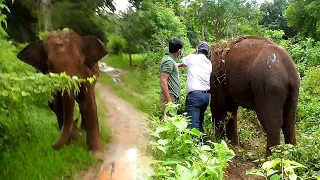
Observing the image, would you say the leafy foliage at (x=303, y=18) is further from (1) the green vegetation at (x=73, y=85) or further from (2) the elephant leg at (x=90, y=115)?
(2) the elephant leg at (x=90, y=115)

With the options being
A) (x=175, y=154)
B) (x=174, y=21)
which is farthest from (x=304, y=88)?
(x=175, y=154)

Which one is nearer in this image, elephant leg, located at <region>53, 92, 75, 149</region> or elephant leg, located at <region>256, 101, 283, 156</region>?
elephant leg, located at <region>53, 92, 75, 149</region>

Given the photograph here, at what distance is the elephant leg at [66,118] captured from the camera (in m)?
1.18

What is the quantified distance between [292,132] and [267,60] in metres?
0.41

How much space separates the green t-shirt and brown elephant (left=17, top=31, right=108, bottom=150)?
2.50 feet

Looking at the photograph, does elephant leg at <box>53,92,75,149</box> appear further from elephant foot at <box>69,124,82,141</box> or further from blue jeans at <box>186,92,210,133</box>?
blue jeans at <box>186,92,210,133</box>

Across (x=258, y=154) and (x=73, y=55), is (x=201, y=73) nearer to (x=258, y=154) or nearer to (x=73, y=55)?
(x=258, y=154)

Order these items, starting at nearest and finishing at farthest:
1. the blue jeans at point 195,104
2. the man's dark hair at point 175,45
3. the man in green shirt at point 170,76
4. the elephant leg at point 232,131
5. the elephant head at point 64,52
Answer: the elephant head at point 64,52
the man's dark hair at point 175,45
the man in green shirt at point 170,76
the blue jeans at point 195,104
the elephant leg at point 232,131

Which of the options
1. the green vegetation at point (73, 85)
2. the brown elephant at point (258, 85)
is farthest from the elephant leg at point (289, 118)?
the green vegetation at point (73, 85)

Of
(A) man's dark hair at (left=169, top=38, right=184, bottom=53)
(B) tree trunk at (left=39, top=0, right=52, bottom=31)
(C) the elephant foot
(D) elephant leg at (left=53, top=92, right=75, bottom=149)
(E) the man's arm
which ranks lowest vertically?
(E) the man's arm

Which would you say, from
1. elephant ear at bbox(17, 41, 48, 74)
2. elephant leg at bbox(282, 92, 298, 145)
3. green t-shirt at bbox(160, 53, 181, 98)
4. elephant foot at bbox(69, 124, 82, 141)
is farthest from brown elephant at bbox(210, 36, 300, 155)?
elephant ear at bbox(17, 41, 48, 74)

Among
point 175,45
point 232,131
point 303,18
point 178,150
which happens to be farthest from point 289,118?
point 303,18

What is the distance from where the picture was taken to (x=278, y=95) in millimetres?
2377

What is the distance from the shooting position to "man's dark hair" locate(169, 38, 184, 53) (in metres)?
1.93
